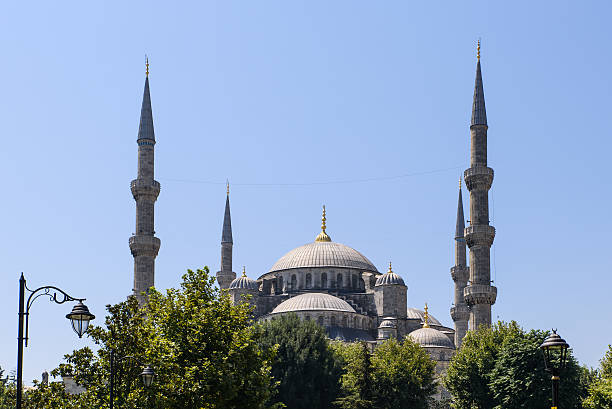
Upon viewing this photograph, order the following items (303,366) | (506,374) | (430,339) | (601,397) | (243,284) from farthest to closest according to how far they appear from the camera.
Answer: (243,284)
(430,339)
(303,366)
(506,374)
(601,397)

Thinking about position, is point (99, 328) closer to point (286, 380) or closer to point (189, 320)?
point (189, 320)

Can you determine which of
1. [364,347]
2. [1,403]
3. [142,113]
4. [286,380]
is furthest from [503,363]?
[142,113]

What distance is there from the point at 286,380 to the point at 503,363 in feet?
45.7

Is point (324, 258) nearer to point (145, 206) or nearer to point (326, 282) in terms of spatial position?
point (326, 282)

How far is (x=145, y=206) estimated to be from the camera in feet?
199

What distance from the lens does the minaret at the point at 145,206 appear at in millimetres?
59188

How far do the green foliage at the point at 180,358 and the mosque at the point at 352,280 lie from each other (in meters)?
28.1

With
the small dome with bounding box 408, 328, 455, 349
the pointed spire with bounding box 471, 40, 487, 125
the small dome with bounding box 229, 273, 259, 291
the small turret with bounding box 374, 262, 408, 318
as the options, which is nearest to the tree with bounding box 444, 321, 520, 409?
the pointed spire with bounding box 471, 40, 487, 125

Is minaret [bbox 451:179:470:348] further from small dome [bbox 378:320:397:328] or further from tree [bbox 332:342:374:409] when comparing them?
tree [bbox 332:342:374:409]

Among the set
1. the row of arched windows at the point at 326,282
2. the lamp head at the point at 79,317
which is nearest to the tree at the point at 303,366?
the row of arched windows at the point at 326,282

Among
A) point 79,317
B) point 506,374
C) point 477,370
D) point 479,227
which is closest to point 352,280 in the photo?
point 479,227

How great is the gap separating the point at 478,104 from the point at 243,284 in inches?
1259

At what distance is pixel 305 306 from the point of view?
7600 centimetres

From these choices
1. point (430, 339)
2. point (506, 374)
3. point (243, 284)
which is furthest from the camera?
point (243, 284)
